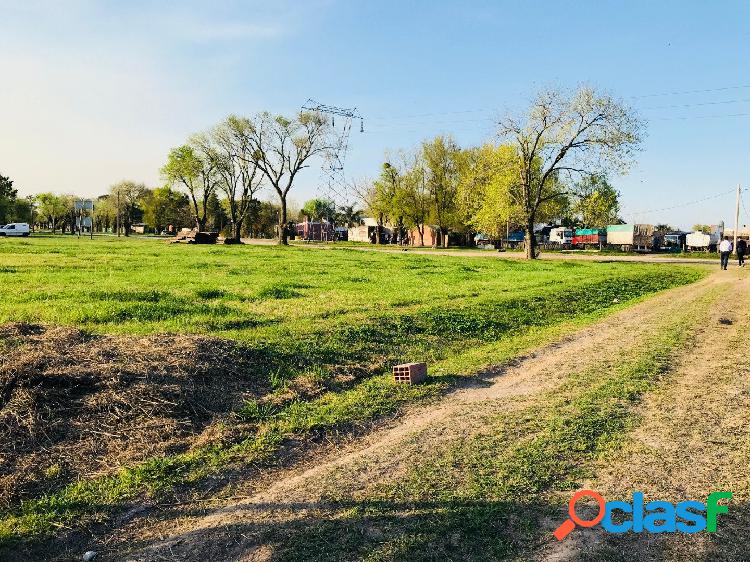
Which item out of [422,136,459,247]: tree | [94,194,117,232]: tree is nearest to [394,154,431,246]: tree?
[422,136,459,247]: tree

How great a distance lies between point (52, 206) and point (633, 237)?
117591 mm

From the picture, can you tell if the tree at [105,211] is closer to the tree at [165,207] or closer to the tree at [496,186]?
the tree at [165,207]

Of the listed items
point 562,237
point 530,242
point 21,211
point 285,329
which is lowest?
point 285,329

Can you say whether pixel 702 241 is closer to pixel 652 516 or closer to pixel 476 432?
pixel 476 432

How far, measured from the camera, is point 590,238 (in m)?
77.2

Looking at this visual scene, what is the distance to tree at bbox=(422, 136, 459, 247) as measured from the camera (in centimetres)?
7662

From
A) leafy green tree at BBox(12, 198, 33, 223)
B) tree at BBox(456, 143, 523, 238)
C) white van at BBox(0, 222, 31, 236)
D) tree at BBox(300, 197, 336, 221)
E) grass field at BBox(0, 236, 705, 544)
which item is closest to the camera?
grass field at BBox(0, 236, 705, 544)

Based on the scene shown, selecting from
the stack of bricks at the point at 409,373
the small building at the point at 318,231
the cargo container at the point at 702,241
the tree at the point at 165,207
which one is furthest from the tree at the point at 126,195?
the stack of bricks at the point at 409,373

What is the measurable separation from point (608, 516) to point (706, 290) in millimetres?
19796

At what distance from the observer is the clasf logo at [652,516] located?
12.7ft

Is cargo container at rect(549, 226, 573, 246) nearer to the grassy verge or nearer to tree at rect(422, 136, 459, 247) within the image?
tree at rect(422, 136, 459, 247)

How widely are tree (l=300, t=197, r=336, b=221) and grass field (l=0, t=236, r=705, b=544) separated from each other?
13496 centimetres

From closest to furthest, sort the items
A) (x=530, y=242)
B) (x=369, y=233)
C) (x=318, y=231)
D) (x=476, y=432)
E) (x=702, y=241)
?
(x=476, y=432) < (x=530, y=242) < (x=702, y=241) < (x=369, y=233) < (x=318, y=231)

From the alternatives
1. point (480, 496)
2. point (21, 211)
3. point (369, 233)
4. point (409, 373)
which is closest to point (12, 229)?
point (21, 211)
